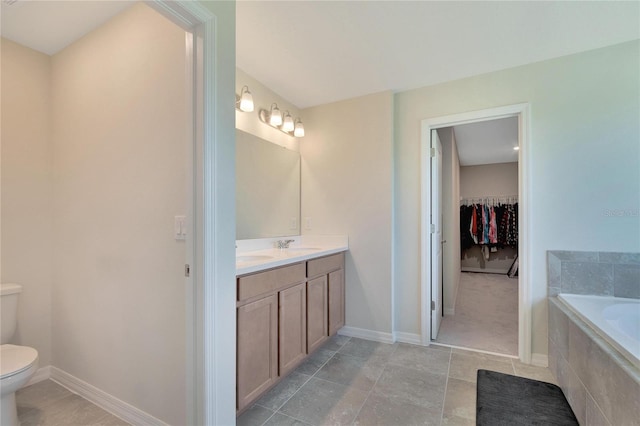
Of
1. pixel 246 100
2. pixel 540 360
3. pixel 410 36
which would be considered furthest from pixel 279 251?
pixel 540 360

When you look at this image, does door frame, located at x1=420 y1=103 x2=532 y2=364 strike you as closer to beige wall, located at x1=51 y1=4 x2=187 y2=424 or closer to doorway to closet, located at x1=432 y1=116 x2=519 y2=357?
doorway to closet, located at x1=432 y1=116 x2=519 y2=357

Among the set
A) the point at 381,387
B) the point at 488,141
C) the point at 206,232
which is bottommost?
the point at 381,387

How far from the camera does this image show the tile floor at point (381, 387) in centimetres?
165

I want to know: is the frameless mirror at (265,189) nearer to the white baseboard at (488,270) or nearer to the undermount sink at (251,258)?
the undermount sink at (251,258)

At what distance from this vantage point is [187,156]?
130cm

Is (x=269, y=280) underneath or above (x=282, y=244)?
underneath

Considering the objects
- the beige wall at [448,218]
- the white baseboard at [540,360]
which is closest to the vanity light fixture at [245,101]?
the beige wall at [448,218]

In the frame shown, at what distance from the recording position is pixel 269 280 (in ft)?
5.75

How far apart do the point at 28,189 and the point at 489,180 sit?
7.50 meters

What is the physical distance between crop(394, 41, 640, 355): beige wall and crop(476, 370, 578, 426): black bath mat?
466 mm

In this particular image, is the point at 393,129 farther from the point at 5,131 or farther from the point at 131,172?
the point at 5,131

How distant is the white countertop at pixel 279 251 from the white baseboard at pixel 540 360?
68.9 inches

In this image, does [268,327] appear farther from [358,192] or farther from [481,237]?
[481,237]

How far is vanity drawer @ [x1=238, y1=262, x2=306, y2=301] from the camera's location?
1556 mm
